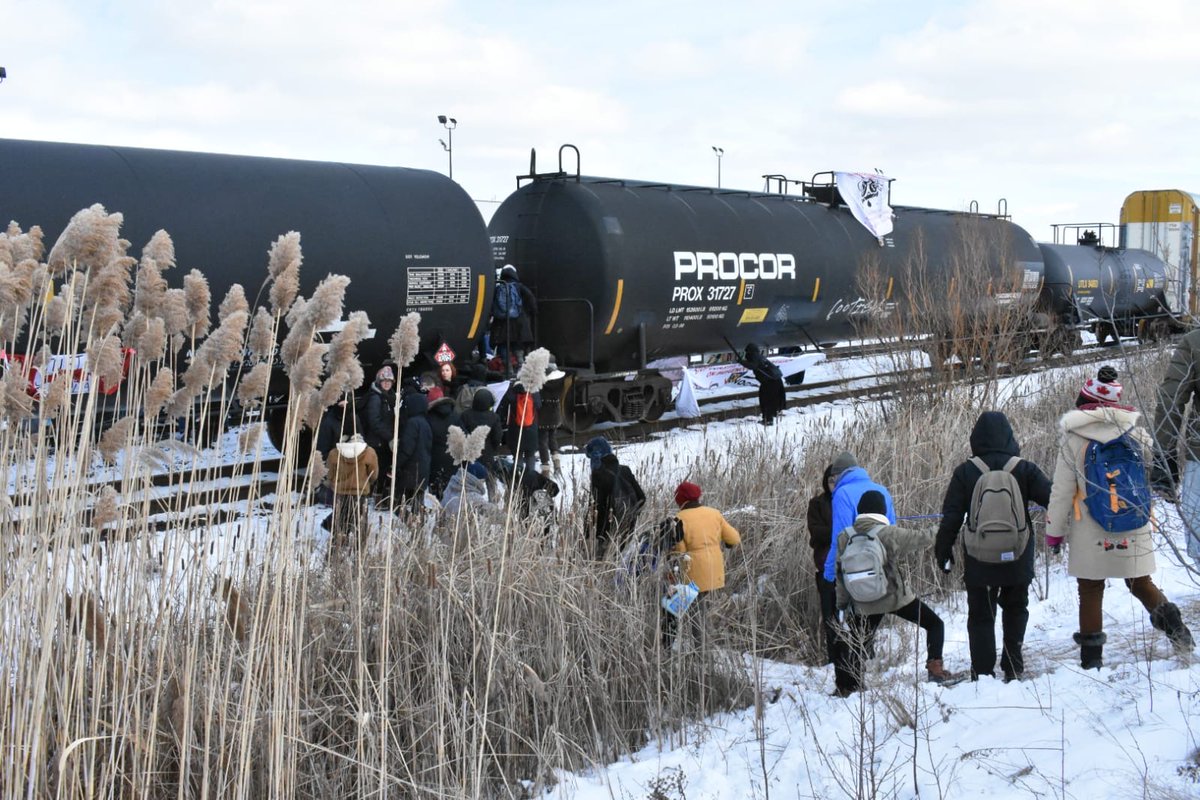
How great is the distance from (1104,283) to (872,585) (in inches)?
840

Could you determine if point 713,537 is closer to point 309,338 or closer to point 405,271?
point 309,338

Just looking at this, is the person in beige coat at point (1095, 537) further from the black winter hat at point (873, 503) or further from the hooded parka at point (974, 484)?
the black winter hat at point (873, 503)

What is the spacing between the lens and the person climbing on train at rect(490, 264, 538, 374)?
12742 mm

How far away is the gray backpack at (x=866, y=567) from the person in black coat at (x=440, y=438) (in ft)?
13.2

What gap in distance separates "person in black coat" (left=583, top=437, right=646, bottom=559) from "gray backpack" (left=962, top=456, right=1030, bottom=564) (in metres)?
2.05

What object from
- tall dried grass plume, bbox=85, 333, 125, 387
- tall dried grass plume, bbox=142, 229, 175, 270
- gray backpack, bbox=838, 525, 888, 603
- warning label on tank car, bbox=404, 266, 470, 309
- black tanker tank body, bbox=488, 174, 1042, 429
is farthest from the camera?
black tanker tank body, bbox=488, 174, 1042, 429

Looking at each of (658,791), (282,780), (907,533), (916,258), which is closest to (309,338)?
(282,780)

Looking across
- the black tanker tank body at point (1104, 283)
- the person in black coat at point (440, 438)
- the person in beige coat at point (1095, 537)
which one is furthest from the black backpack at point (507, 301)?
the black tanker tank body at point (1104, 283)

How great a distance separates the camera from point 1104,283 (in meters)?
24.0

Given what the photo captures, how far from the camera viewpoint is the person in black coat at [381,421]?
8.74 metres

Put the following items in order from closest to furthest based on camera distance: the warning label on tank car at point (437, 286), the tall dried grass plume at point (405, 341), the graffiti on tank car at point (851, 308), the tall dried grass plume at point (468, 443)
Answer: the tall dried grass plume at point (405, 341) → the tall dried grass plume at point (468, 443) → the warning label on tank car at point (437, 286) → the graffiti on tank car at point (851, 308)

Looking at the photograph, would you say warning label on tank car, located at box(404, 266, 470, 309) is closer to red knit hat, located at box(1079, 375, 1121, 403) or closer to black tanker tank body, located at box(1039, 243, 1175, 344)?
red knit hat, located at box(1079, 375, 1121, 403)

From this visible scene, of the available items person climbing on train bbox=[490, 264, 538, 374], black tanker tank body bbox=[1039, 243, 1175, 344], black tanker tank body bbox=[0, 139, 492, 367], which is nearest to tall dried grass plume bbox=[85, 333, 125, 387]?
black tanker tank body bbox=[0, 139, 492, 367]

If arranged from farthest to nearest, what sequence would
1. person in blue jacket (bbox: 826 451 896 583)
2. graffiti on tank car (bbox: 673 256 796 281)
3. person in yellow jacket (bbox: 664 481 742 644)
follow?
graffiti on tank car (bbox: 673 256 796 281), person in yellow jacket (bbox: 664 481 742 644), person in blue jacket (bbox: 826 451 896 583)
